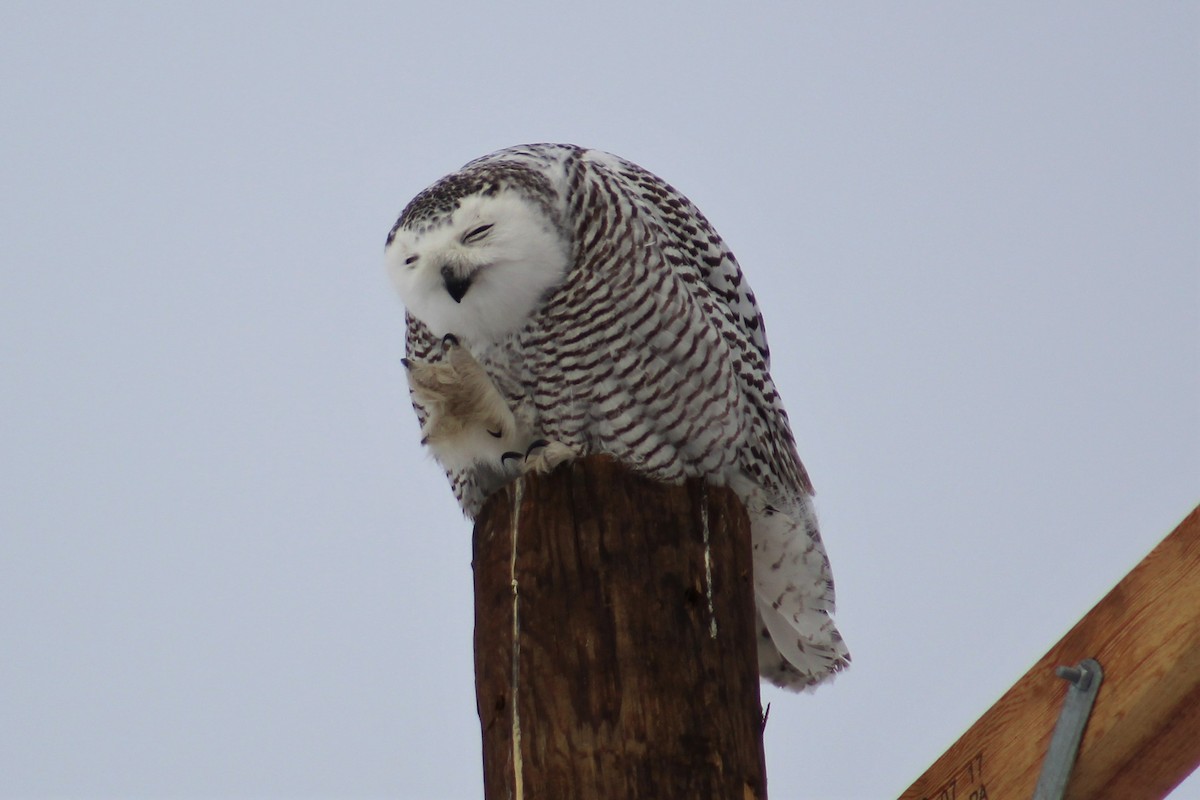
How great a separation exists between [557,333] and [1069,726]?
190 centimetres

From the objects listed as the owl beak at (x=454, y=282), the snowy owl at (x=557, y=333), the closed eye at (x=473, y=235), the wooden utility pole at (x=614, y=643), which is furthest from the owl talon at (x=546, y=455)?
the closed eye at (x=473, y=235)

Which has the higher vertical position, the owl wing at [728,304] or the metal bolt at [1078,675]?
the owl wing at [728,304]

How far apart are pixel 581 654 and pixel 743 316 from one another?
2.12 meters

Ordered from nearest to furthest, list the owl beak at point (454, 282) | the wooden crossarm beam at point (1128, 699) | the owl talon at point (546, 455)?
the wooden crossarm beam at point (1128, 699)
the owl talon at point (546, 455)
the owl beak at point (454, 282)

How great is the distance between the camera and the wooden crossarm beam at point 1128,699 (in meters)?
2.81

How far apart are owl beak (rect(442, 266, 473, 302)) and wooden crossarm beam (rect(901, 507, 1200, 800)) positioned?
190 cm

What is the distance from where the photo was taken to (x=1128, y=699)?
290cm

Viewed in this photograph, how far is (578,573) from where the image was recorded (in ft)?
10.8

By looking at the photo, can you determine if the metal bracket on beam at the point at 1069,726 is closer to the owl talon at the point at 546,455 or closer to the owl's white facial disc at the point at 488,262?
the owl talon at the point at 546,455

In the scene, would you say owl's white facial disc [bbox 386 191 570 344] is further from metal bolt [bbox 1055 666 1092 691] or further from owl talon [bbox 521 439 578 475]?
metal bolt [bbox 1055 666 1092 691]

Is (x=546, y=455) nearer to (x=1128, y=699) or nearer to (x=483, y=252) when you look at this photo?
(x=483, y=252)

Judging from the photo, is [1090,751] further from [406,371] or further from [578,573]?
[406,371]

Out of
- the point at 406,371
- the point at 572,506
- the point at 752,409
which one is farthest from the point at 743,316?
the point at 572,506

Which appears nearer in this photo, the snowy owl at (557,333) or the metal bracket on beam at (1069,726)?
the metal bracket on beam at (1069,726)
